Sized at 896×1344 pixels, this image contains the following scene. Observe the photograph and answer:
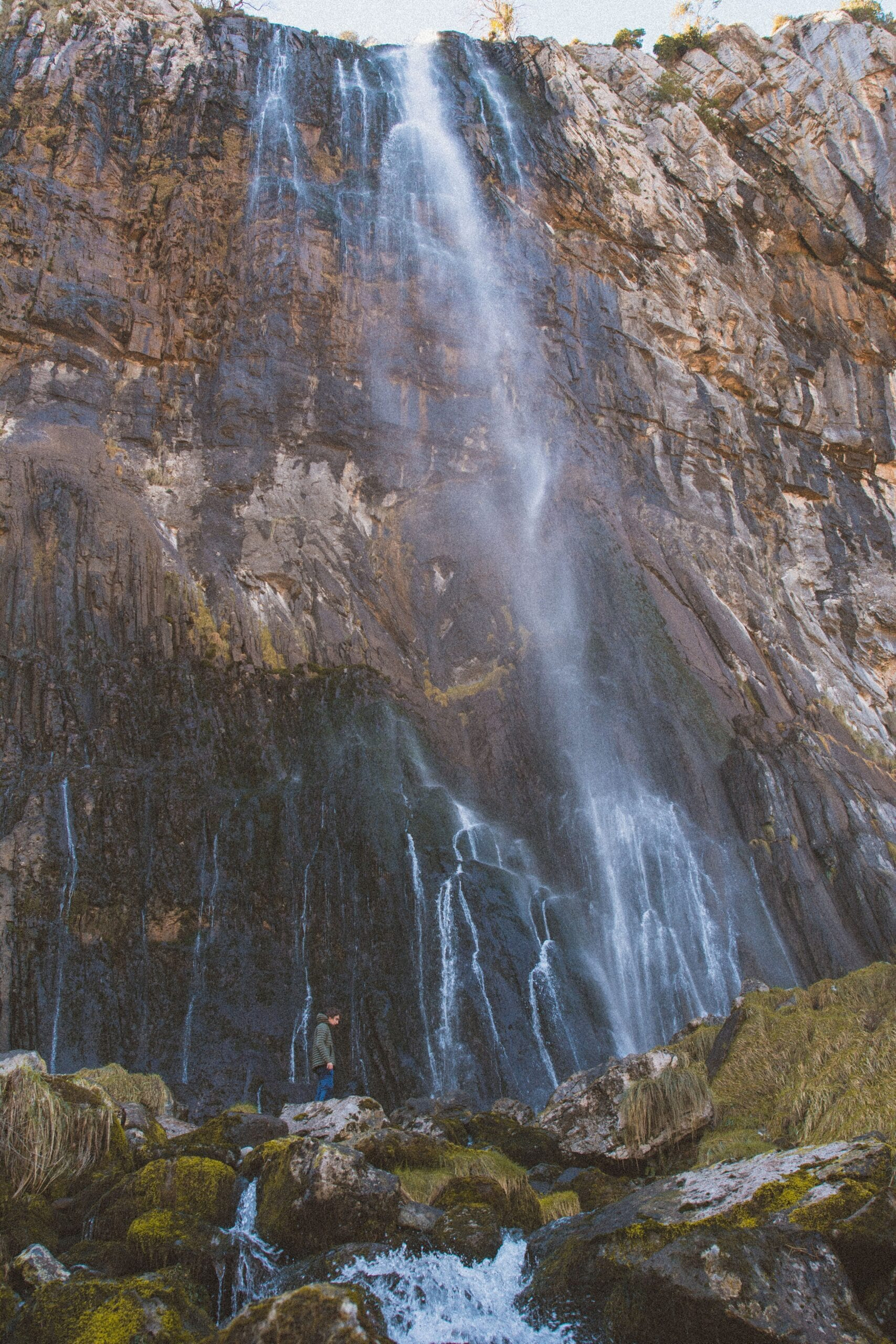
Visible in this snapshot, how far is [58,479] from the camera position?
2414cm

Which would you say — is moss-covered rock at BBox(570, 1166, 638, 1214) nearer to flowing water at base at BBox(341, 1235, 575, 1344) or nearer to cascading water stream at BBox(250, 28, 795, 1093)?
flowing water at base at BBox(341, 1235, 575, 1344)

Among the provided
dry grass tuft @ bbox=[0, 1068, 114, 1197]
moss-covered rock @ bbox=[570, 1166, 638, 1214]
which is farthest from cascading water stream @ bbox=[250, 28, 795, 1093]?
dry grass tuft @ bbox=[0, 1068, 114, 1197]

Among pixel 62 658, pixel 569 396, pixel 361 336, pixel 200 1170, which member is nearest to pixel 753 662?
pixel 569 396

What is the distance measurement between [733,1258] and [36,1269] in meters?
4.50

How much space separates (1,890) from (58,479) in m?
10.7

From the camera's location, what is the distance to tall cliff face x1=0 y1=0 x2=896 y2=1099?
19312 millimetres

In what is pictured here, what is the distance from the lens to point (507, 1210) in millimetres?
7961

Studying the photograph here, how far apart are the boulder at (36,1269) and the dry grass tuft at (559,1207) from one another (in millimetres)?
3717

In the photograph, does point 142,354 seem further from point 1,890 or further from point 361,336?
point 1,890

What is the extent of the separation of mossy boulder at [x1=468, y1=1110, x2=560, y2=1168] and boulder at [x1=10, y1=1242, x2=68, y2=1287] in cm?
474

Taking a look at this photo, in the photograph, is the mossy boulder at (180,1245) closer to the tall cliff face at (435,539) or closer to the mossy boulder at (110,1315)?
the mossy boulder at (110,1315)

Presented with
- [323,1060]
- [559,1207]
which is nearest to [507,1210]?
[559,1207]

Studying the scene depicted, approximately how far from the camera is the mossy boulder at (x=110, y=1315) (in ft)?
18.8

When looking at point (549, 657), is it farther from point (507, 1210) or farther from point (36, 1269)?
point (36, 1269)
